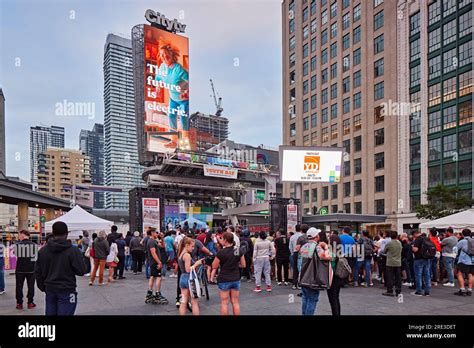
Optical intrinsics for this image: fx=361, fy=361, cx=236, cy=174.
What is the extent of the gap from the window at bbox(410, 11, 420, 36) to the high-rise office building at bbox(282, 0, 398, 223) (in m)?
2.07

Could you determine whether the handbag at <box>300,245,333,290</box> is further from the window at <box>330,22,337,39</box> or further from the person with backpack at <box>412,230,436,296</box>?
the window at <box>330,22,337,39</box>

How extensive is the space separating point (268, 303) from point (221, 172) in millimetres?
56360

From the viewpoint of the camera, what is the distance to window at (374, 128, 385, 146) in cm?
4938

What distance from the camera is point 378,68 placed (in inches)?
1996

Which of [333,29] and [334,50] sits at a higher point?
[333,29]

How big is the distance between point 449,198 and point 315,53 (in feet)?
128

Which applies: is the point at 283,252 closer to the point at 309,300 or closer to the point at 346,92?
the point at 309,300

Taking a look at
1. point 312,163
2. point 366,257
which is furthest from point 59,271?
point 312,163

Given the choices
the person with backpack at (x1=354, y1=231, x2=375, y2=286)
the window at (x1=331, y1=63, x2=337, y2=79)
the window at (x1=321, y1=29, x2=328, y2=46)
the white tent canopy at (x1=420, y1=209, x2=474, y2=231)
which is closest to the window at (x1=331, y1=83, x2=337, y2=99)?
the window at (x1=331, y1=63, x2=337, y2=79)

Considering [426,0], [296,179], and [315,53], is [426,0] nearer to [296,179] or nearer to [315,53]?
[315,53]

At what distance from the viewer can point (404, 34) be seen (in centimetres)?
4731

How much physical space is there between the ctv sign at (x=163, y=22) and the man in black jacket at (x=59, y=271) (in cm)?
6965
